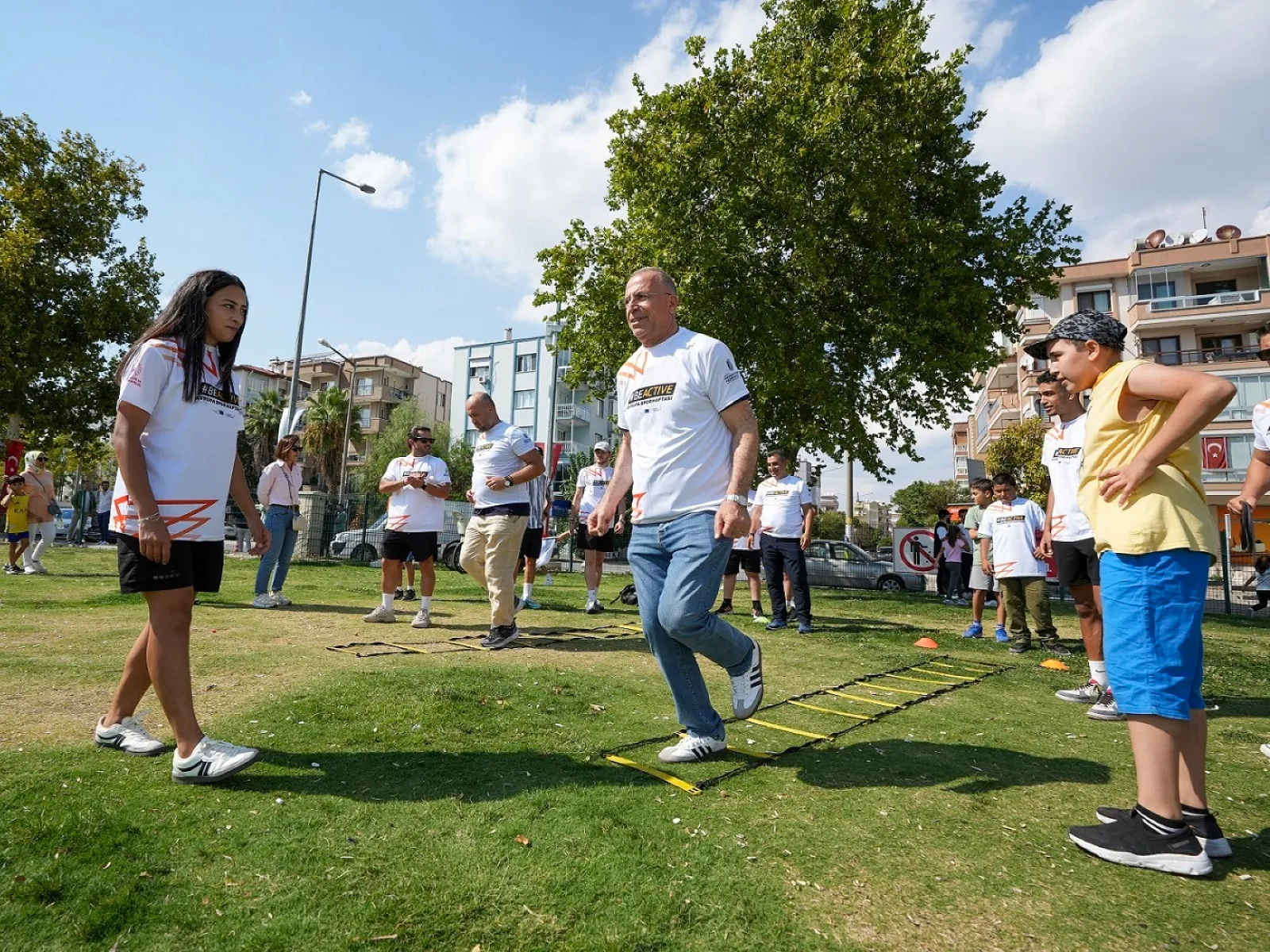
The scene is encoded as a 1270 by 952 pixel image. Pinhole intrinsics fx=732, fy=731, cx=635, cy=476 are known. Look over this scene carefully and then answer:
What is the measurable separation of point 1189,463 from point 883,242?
15.1 metres

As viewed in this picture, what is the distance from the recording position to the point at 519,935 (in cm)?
185

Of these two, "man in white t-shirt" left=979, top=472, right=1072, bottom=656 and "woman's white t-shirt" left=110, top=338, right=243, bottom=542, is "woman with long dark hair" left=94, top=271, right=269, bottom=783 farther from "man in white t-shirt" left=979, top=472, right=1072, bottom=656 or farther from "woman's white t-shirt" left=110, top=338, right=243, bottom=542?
"man in white t-shirt" left=979, top=472, right=1072, bottom=656

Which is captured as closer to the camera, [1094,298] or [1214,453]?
[1214,453]

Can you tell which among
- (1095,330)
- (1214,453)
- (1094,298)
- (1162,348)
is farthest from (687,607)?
(1094,298)

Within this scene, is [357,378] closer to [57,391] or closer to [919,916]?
[57,391]

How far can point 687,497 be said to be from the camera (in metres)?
3.17

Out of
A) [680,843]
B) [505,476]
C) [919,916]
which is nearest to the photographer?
[919,916]

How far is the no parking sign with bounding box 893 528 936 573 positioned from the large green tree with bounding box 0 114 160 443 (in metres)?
20.1

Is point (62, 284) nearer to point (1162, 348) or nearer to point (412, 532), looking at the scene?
point (412, 532)

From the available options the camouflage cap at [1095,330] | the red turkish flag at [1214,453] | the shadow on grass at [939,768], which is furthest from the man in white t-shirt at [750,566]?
the red turkish flag at [1214,453]

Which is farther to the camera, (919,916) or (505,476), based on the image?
(505,476)

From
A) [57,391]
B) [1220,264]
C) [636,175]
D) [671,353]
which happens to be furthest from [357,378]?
[671,353]

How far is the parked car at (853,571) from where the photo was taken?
18750 millimetres

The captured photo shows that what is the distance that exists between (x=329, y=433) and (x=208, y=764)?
49.9 meters
